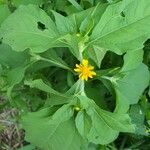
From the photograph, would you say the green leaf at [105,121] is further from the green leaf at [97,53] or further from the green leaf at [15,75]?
the green leaf at [15,75]

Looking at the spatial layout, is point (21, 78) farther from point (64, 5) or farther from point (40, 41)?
point (64, 5)

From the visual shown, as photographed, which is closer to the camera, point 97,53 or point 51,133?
point 97,53

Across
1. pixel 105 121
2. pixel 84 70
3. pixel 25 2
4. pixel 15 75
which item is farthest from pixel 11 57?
pixel 105 121

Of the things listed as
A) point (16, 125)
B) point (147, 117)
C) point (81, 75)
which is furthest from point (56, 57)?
point (16, 125)

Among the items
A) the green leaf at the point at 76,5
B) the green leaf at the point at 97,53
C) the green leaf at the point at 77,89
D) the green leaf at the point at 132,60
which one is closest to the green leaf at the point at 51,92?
the green leaf at the point at 77,89

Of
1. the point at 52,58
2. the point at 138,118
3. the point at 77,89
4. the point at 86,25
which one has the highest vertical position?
the point at 86,25

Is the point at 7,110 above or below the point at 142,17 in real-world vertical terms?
below

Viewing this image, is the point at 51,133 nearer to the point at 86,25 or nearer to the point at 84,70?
the point at 84,70
